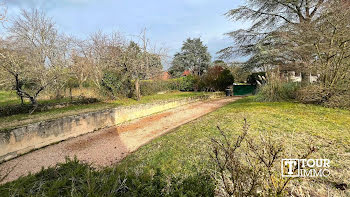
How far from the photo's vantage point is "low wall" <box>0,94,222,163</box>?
3732mm

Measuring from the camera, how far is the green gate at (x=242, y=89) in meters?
15.5

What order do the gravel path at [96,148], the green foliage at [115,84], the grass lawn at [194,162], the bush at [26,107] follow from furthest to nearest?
the green foliage at [115,84], the bush at [26,107], the gravel path at [96,148], the grass lawn at [194,162]

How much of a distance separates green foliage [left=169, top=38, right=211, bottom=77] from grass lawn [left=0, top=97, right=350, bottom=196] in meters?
21.8

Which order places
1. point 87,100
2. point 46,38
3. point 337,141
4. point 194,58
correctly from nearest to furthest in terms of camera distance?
1. point 337,141
2. point 87,100
3. point 46,38
4. point 194,58

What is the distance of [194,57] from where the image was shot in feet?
86.4

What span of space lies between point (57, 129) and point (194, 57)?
24.3m

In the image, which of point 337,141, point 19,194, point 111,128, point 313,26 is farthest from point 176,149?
point 313,26

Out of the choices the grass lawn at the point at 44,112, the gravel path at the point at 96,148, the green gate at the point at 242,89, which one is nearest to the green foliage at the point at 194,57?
the green gate at the point at 242,89

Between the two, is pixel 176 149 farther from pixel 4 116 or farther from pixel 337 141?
pixel 4 116

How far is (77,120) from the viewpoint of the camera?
16.6 feet

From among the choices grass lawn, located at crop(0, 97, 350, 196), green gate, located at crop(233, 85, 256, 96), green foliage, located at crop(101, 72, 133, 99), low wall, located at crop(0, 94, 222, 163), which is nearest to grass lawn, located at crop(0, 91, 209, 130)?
low wall, located at crop(0, 94, 222, 163)

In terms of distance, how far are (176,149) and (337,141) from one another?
10.3 feet

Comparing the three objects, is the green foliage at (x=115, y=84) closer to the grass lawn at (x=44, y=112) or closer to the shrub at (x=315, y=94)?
the grass lawn at (x=44, y=112)

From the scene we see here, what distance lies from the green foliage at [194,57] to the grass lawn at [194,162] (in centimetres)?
2184
